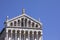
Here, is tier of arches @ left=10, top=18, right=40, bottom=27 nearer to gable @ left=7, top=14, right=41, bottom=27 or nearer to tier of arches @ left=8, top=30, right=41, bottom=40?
gable @ left=7, top=14, right=41, bottom=27

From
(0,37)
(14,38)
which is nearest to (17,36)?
(14,38)

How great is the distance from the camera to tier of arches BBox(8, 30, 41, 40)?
35041mm

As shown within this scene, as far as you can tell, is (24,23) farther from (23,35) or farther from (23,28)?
Result: (23,35)

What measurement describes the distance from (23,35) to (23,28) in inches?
37.3

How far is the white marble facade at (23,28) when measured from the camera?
115 ft

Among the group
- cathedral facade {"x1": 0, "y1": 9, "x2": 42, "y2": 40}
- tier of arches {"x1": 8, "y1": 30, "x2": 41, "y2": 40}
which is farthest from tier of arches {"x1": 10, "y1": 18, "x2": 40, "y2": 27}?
tier of arches {"x1": 8, "y1": 30, "x2": 41, "y2": 40}

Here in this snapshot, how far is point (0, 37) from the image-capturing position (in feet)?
121

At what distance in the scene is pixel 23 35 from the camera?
3547 cm

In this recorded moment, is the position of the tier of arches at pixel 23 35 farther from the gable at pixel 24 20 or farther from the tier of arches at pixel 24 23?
the gable at pixel 24 20

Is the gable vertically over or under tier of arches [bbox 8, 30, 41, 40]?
over

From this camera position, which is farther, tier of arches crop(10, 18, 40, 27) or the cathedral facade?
tier of arches crop(10, 18, 40, 27)

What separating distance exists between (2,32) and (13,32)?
2208mm

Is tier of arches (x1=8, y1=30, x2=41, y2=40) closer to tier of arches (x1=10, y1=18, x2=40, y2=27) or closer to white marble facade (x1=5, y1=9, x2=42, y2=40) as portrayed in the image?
white marble facade (x1=5, y1=9, x2=42, y2=40)

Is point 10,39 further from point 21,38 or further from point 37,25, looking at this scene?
point 37,25
